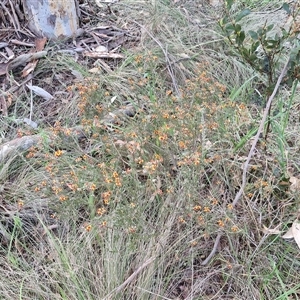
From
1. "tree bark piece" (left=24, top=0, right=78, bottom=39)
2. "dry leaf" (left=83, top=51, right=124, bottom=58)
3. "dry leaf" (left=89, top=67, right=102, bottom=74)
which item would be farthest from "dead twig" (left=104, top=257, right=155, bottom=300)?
"tree bark piece" (left=24, top=0, right=78, bottom=39)

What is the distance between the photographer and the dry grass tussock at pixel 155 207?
1.60 m

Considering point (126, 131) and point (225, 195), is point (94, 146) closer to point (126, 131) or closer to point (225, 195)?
point (126, 131)

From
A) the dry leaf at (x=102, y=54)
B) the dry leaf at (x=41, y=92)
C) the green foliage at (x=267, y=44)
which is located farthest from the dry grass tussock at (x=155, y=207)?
the dry leaf at (x=102, y=54)

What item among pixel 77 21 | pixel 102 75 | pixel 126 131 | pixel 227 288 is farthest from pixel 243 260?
pixel 77 21

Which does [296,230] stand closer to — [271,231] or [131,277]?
[271,231]

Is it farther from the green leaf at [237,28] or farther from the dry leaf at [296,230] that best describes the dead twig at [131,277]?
the green leaf at [237,28]

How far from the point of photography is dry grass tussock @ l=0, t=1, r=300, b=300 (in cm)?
160

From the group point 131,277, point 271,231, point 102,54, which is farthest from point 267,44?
point 102,54

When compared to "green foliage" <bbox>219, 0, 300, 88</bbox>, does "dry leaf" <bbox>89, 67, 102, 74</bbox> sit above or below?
below

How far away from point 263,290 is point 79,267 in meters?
0.66

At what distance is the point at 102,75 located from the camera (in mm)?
2502

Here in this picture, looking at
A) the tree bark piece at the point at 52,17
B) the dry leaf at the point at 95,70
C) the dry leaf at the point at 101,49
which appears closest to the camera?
the dry leaf at the point at 95,70

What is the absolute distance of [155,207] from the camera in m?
1.79

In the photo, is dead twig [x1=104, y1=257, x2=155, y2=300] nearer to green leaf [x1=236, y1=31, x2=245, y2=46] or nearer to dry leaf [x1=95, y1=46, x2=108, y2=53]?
green leaf [x1=236, y1=31, x2=245, y2=46]
